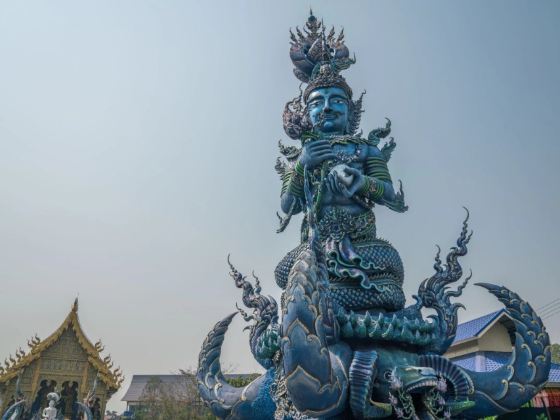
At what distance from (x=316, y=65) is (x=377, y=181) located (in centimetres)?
242

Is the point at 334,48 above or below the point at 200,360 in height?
above

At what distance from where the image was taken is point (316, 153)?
4.81 meters

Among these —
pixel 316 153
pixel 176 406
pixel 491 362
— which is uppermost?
pixel 316 153

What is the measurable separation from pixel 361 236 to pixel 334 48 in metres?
3.28

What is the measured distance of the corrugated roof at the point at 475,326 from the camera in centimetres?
1240

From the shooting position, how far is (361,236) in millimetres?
5391

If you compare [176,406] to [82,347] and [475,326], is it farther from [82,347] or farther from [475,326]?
[475,326]

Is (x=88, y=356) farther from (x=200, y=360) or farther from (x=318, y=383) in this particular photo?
(x=318, y=383)

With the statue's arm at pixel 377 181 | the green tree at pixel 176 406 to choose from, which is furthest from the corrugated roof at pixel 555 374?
the green tree at pixel 176 406

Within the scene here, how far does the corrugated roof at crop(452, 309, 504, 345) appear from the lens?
12.4 metres

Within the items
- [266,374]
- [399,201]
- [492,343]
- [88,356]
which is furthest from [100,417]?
[399,201]

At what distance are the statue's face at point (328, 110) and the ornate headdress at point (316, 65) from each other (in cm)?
10

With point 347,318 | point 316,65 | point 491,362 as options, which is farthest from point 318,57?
point 491,362

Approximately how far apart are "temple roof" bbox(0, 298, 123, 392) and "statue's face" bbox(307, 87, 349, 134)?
57.5 ft
